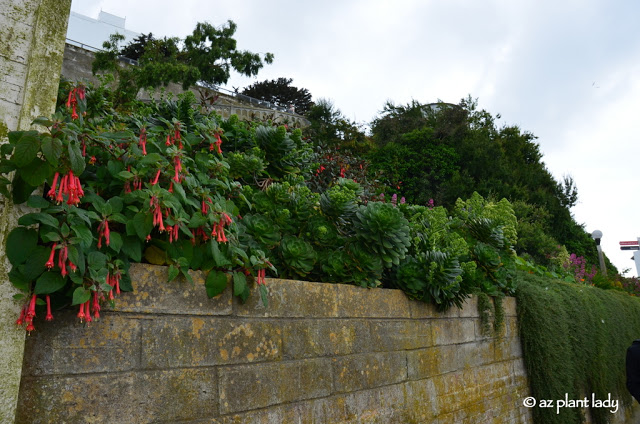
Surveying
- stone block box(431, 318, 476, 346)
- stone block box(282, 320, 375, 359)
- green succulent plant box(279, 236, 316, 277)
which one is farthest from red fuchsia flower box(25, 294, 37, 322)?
stone block box(431, 318, 476, 346)

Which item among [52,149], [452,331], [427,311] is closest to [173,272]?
[52,149]

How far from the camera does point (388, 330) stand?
322 cm

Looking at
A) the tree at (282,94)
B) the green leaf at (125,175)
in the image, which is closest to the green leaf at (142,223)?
the green leaf at (125,175)

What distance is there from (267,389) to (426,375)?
60.4 inches

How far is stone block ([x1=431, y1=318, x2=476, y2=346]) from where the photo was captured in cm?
369

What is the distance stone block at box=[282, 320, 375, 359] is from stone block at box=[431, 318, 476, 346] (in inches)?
33.3

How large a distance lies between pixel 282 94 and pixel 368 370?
101ft

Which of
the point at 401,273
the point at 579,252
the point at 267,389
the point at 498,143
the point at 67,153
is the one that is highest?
the point at 498,143

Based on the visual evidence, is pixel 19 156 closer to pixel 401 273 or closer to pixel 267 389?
pixel 267 389

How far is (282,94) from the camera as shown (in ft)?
106

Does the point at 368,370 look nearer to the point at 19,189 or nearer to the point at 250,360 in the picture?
the point at 250,360

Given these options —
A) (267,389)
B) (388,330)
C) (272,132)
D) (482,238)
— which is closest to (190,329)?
(267,389)

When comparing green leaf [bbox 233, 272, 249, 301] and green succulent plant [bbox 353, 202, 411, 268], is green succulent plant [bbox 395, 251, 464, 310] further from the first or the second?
green leaf [bbox 233, 272, 249, 301]

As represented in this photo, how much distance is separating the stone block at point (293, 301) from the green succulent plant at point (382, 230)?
0.44 metres
